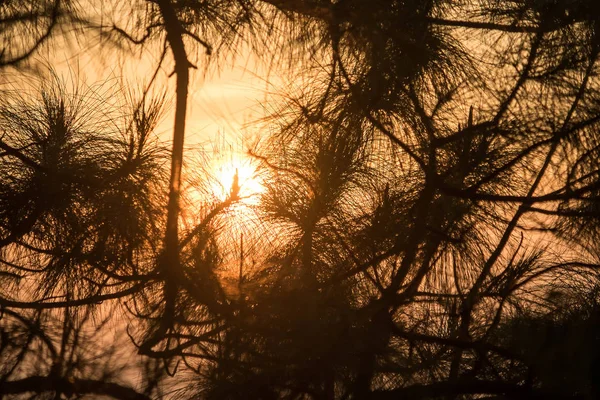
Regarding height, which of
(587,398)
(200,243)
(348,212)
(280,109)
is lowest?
(587,398)

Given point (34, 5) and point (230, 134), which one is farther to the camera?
point (34, 5)

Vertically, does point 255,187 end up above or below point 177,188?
above

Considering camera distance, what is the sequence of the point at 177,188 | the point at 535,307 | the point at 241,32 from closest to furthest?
the point at 177,188 < the point at 241,32 < the point at 535,307

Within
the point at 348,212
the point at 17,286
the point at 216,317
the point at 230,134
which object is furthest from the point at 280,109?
the point at 17,286

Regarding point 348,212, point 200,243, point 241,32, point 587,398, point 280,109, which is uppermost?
point 241,32

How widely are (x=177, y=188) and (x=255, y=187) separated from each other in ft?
1.02

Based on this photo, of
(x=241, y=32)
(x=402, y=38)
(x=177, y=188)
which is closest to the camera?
(x=177, y=188)

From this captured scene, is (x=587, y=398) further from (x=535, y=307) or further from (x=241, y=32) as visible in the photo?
(x=241, y=32)

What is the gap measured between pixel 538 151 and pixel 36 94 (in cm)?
88

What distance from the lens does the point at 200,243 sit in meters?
1.21

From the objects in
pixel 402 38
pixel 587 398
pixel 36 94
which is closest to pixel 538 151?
pixel 402 38

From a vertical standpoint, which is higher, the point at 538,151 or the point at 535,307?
the point at 538,151

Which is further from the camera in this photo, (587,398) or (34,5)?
(34,5)

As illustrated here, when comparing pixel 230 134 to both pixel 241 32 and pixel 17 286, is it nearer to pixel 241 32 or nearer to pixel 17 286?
pixel 241 32
